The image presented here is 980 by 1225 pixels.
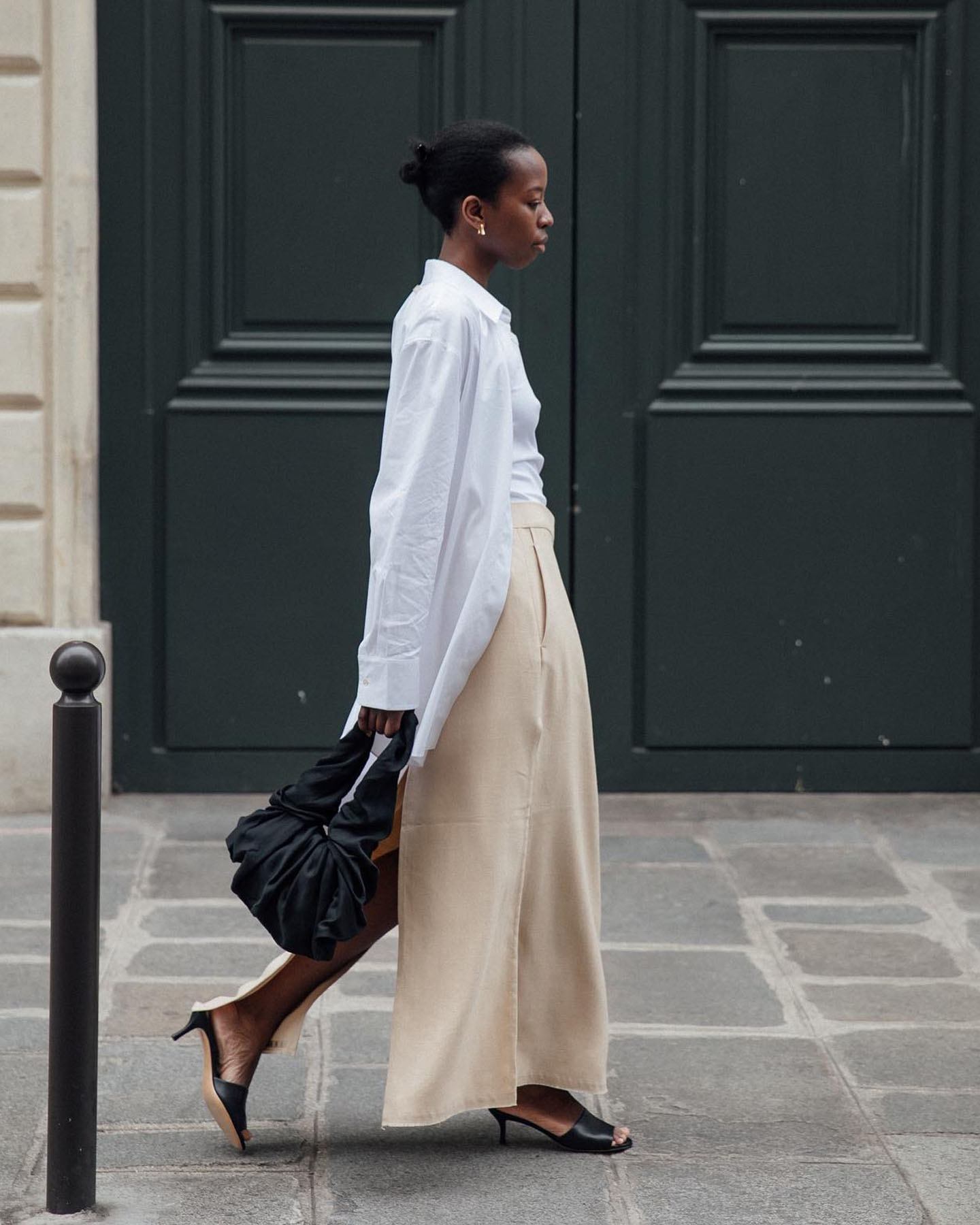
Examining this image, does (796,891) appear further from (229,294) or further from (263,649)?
(229,294)

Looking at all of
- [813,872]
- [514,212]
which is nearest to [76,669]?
[514,212]

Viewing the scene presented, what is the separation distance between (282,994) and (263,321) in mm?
3501

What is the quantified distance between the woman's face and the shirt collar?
0.23 feet

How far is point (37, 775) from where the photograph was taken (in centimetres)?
618

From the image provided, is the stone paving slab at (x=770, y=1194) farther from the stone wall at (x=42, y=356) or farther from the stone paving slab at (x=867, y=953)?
the stone wall at (x=42, y=356)

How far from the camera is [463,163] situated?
329cm

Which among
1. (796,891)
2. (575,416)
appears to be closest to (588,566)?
(575,416)

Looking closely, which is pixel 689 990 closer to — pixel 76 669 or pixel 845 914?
pixel 845 914

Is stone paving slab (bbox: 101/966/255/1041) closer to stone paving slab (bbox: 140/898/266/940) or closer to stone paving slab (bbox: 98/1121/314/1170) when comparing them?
stone paving slab (bbox: 140/898/266/940)

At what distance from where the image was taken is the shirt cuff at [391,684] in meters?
3.07

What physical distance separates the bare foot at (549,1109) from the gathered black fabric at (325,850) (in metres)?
0.52

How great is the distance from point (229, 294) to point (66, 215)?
0.61 metres

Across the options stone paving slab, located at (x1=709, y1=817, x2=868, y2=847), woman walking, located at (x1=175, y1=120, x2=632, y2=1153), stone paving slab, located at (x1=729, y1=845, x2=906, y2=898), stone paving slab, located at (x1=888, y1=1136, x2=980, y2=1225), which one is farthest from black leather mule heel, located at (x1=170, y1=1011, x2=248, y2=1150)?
stone paving slab, located at (x1=709, y1=817, x2=868, y2=847)

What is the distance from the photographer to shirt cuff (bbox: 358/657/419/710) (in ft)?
10.1
